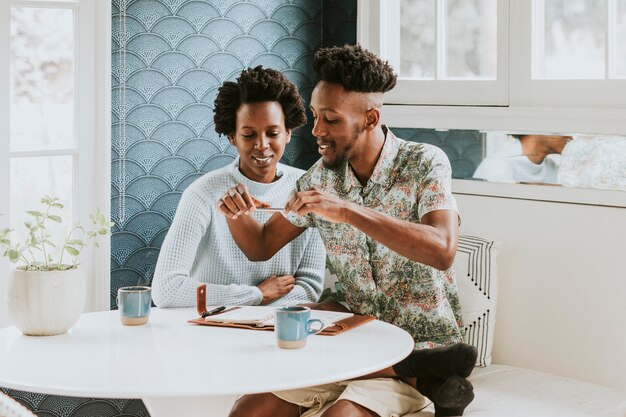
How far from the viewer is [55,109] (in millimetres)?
3070

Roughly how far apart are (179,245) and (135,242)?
0.66m

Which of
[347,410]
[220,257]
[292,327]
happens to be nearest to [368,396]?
[347,410]

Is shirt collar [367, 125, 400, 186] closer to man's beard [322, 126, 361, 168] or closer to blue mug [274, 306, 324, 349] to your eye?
man's beard [322, 126, 361, 168]

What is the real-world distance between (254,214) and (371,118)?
51 cm

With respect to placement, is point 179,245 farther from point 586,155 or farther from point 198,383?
point 586,155

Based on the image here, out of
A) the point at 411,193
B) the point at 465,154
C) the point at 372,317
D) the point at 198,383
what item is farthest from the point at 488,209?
the point at 198,383

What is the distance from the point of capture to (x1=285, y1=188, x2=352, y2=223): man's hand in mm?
2244

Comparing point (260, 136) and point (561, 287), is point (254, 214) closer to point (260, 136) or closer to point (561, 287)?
point (260, 136)

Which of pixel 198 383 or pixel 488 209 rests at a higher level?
pixel 488 209

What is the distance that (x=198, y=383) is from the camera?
1745 mm

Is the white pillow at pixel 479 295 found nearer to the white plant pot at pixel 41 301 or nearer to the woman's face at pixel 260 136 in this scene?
the woman's face at pixel 260 136

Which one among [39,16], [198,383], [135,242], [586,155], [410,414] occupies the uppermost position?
[39,16]

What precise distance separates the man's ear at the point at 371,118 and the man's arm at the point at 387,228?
359mm

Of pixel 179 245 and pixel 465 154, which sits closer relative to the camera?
pixel 179 245
